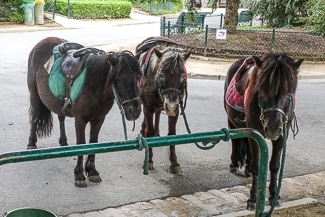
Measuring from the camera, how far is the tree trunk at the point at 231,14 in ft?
61.7

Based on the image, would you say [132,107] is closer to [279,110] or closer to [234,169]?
[279,110]

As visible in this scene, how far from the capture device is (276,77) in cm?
479

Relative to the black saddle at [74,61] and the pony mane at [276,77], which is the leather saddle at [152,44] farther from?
the pony mane at [276,77]

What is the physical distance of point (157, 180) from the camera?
257 inches

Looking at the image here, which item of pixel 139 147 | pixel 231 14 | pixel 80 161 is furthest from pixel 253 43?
pixel 139 147

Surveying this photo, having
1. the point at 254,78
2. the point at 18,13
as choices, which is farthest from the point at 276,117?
the point at 18,13

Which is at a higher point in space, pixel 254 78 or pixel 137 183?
pixel 254 78

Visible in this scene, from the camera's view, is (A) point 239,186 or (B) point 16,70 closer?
(A) point 239,186

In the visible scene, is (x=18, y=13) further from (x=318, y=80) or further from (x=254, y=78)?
(x=254, y=78)

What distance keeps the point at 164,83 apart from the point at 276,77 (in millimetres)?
1717

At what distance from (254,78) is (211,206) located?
1593mm

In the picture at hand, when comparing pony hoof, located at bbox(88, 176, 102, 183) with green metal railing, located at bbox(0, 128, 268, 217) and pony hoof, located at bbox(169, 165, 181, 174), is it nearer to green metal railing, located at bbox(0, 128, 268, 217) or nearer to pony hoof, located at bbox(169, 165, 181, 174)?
pony hoof, located at bbox(169, 165, 181, 174)

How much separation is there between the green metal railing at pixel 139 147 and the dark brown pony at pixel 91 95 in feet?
6.73

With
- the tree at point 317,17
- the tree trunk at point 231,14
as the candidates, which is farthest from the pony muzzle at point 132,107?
the tree at point 317,17
